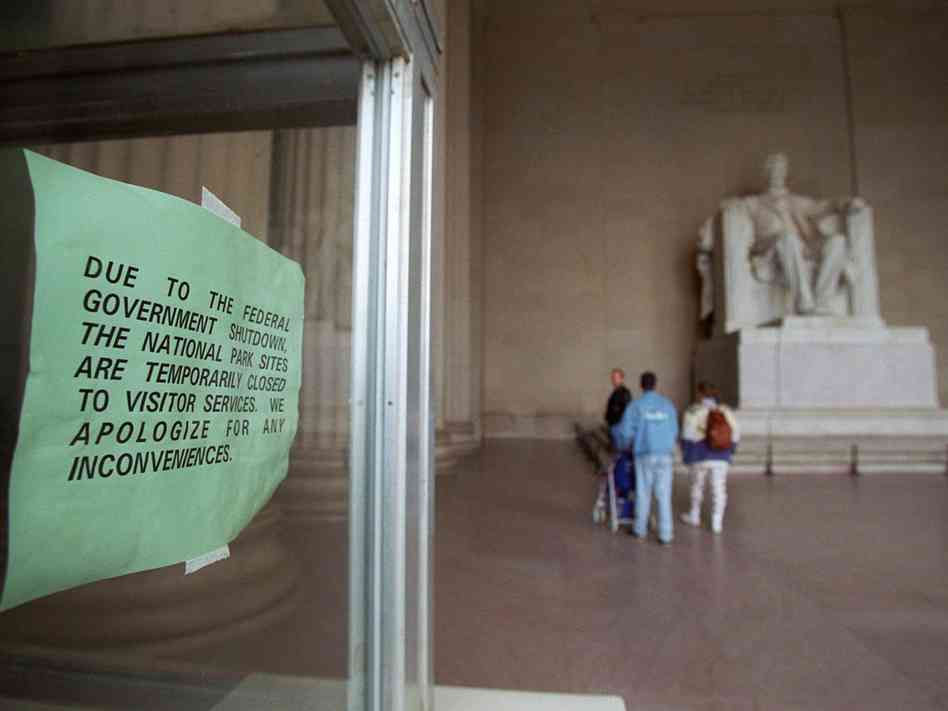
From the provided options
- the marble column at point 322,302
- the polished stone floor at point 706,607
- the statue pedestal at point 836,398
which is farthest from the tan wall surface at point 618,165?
the marble column at point 322,302

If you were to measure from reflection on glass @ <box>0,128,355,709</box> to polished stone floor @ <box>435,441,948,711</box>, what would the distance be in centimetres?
109

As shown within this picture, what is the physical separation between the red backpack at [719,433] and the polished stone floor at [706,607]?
2.00ft

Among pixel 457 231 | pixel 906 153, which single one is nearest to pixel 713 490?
pixel 457 231

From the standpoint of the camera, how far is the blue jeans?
3.90m

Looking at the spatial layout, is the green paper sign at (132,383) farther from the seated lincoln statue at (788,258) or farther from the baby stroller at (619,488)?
the seated lincoln statue at (788,258)

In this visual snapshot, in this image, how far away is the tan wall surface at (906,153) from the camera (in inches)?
489

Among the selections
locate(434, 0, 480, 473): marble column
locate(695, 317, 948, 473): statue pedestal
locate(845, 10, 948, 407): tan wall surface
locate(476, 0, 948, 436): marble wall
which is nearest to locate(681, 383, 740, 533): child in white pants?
locate(695, 317, 948, 473): statue pedestal

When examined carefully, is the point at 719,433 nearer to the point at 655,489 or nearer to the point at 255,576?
the point at 655,489

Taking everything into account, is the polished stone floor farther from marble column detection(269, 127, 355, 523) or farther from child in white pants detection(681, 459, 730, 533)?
marble column detection(269, 127, 355, 523)

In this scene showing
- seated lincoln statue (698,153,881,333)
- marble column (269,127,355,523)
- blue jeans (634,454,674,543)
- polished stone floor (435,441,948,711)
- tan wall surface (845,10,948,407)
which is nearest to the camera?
marble column (269,127,355,523)

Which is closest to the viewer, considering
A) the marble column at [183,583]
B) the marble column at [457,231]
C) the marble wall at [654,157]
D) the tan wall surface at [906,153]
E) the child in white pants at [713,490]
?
the marble column at [183,583]

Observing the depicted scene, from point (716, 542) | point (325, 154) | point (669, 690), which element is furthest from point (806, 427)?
point (325, 154)

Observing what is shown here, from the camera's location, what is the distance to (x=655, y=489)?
402 cm

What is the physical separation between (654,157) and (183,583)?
13923 millimetres
